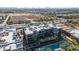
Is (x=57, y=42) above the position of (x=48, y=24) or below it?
below
